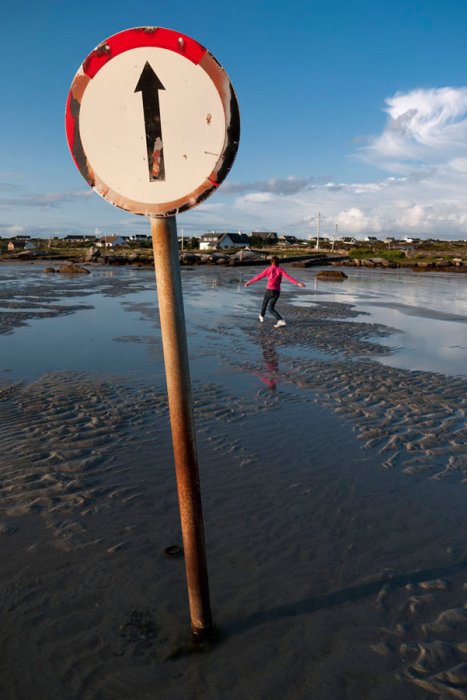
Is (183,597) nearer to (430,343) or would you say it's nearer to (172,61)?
(172,61)

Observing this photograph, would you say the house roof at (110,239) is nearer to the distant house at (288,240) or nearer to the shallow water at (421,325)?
the distant house at (288,240)

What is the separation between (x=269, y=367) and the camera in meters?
10.1

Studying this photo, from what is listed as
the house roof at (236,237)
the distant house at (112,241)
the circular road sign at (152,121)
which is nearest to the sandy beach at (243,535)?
the circular road sign at (152,121)

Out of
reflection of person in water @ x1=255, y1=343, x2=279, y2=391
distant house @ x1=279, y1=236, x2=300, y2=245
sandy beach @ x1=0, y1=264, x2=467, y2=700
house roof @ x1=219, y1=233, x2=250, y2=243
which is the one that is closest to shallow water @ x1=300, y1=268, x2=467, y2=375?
sandy beach @ x1=0, y1=264, x2=467, y2=700

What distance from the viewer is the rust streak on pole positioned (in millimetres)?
2486

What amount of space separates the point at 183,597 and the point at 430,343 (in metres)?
11.9

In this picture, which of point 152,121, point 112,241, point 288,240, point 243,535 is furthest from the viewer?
point 288,240

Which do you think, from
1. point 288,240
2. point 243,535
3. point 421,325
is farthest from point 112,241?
point 243,535

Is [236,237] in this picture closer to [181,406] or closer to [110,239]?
[110,239]

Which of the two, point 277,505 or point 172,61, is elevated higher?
point 172,61

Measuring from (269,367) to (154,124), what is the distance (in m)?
8.07

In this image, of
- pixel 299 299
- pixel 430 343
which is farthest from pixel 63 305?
pixel 430 343

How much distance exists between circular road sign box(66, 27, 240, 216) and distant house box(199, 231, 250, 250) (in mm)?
122363

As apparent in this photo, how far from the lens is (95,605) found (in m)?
3.33
